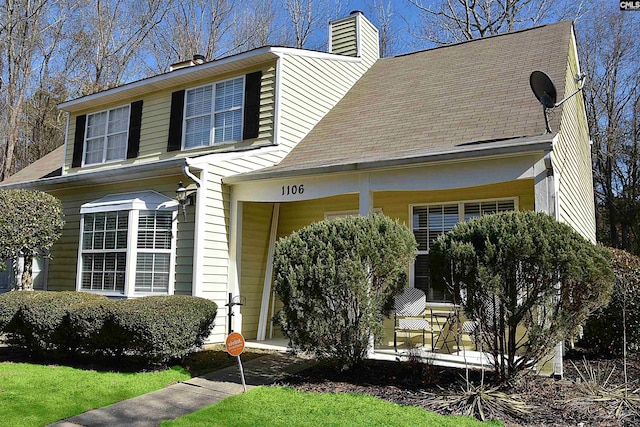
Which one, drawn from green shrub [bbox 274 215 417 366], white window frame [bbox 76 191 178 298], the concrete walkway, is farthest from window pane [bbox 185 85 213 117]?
green shrub [bbox 274 215 417 366]

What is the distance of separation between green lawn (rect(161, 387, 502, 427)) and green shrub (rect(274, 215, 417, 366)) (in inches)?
27.7

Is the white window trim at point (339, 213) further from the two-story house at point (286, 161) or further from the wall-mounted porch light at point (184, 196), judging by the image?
the wall-mounted porch light at point (184, 196)

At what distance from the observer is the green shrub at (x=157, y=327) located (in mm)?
6316

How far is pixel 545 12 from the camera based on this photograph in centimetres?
2083

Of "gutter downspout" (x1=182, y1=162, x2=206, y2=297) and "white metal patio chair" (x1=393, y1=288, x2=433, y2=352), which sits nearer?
"white metal patio chair" (x1=393, y1=288, x2=433, y2=352)

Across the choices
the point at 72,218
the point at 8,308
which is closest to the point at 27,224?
the point at 72,218

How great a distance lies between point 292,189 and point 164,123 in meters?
4.75

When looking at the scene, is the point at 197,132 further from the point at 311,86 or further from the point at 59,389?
the point at 59,389

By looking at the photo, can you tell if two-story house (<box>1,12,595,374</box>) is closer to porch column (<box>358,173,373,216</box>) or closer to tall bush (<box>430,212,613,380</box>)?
porch column (<box>358,173,373,216</box>)

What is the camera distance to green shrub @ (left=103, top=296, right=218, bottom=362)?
6.32 metres

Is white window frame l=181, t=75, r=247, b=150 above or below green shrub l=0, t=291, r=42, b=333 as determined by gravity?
above

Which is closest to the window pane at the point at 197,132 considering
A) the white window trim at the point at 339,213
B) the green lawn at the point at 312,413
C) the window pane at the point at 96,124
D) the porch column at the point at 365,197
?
the window pane at the point at 96,124

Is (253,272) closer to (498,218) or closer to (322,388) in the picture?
(322,388)

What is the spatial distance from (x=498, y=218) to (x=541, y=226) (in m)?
0.43
